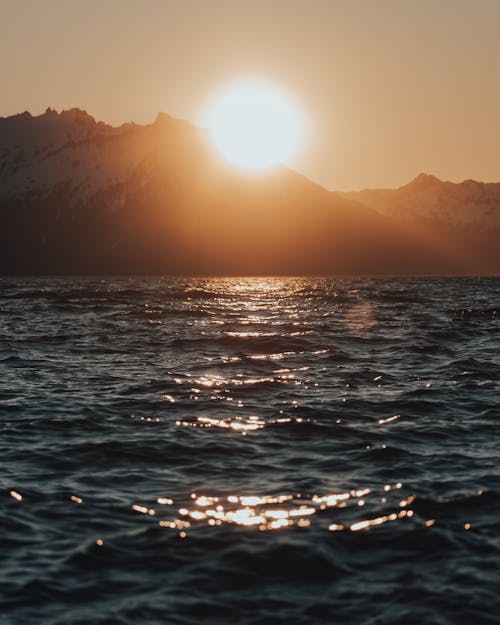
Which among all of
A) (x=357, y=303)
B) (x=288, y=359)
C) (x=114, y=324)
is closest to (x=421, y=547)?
(x=288, y=359)

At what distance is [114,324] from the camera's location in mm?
60094

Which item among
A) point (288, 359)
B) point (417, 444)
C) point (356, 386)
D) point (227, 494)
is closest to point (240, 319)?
point (288, 359)

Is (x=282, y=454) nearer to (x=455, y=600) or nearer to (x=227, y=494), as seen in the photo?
(x=227, y=494)

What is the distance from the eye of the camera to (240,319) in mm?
67188

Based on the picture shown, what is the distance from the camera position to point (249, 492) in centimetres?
1748

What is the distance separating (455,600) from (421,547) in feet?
6.78

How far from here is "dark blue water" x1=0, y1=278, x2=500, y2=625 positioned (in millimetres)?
12570

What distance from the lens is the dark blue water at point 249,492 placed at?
1257 cm

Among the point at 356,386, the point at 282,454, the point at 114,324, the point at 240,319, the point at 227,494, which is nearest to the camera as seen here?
the point at 227,494

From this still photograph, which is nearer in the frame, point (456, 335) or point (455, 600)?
point (455, 600)

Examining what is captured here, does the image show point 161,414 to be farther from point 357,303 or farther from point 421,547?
point 357,303

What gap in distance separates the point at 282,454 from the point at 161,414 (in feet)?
19.7

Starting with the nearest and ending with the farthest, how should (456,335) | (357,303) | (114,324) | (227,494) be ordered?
(227,494) < (456,335) < (114,324) < (357,303)

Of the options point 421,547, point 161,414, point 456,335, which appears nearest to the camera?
point 421,547
